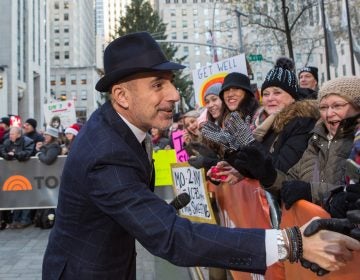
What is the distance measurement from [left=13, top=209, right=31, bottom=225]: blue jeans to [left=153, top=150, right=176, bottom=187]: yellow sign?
267cm

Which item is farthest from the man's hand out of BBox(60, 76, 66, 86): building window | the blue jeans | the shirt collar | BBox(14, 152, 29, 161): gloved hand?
BBox(60, 76, 66, 86): building window

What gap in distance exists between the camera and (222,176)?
3.82 meters

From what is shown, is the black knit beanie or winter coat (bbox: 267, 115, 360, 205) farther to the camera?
the black knit beanie

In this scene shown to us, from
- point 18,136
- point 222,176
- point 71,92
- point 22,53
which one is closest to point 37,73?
point 22,53

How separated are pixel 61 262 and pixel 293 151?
200cm

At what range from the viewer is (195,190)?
5.40 m

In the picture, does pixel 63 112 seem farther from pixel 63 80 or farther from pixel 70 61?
pixel 70 61

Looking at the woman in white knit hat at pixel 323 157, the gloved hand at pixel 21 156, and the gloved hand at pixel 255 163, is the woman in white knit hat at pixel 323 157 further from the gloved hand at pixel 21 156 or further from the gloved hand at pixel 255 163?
the gloved hand at pixel 21 156

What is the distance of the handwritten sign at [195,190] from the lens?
515 centimetres

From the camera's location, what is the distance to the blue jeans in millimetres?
9391

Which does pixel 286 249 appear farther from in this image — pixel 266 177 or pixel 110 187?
pixel 266 177

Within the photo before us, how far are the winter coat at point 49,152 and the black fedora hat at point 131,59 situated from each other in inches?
294

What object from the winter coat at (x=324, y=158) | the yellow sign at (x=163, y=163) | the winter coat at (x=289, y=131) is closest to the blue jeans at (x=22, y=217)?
the yellow sign at (x=163, y=163)

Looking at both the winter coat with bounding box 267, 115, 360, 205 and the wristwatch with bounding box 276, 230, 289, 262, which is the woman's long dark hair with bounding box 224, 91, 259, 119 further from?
the wristwatch with bounding box 276, 230, 289, 262
